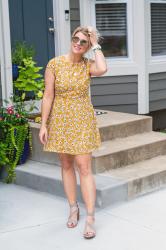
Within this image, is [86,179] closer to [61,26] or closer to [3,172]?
[3,172]

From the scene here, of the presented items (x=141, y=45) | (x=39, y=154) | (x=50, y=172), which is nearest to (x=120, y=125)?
(x=39, y=154)

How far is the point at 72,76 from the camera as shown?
12.2 feet

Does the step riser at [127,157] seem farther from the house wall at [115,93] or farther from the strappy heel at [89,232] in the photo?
the house wall at [115,93]

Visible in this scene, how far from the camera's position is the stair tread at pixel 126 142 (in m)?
4.98

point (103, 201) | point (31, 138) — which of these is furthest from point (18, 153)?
point (103, 201)

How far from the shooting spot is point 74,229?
3932mm

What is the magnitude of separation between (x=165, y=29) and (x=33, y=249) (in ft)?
15.3

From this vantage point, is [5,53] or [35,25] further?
[35,25]

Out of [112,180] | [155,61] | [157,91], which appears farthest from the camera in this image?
[157,91]

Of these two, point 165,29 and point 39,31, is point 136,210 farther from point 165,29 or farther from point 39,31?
point 165,29

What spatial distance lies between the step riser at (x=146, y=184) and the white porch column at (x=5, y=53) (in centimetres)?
188

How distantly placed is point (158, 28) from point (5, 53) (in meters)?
2.56

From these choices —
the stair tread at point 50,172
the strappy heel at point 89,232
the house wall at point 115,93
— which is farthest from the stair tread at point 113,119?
the strappy heel at point 89,232

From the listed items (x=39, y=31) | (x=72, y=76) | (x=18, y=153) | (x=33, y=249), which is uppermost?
(x=39, y=31)
